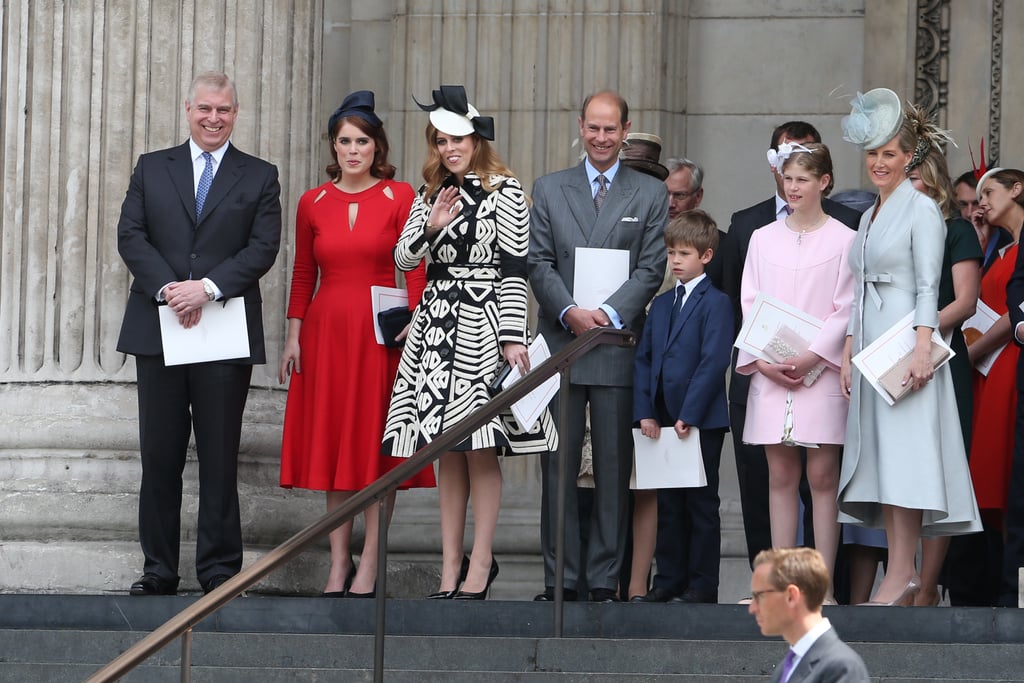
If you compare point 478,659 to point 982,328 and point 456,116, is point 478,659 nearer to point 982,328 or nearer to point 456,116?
point 456,116

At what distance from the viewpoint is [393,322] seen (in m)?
8.52

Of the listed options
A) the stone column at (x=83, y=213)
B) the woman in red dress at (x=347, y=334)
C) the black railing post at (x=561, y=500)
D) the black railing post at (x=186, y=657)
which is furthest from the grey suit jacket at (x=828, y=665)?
the stone column at (x=83, y=213)

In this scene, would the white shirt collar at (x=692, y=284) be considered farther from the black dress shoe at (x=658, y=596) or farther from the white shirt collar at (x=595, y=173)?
the black dress shoe at (x=658, y=596)

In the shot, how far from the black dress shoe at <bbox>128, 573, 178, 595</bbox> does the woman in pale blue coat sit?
8.96 feet

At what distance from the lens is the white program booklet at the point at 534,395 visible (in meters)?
7.83

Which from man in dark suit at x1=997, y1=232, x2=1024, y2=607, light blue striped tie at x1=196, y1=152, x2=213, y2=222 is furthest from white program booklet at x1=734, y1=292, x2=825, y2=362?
light blue striped tie at x1=196, y1=152, x2=213, y2=222

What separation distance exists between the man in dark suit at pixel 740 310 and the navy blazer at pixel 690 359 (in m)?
0.33

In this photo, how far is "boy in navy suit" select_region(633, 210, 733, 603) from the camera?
8.03 m

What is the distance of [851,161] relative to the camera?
11.4 m

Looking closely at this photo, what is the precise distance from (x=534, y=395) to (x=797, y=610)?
3251mm

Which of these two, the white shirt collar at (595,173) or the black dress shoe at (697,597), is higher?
the white shirt collar at (595,173)

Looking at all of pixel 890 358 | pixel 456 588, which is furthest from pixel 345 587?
pixel 890 358

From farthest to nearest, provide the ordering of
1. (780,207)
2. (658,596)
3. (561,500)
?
(780,207)
(658,596)
(561,500)

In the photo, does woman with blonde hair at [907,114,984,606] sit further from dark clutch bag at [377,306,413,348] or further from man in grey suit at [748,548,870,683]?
man in grey suit at [748,548,870,683]
